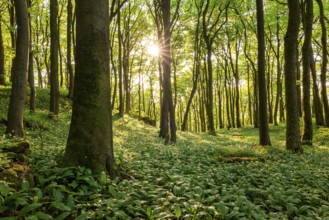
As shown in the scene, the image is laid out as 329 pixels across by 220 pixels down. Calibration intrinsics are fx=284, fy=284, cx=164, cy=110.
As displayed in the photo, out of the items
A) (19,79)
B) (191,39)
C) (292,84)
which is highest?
(191,39)

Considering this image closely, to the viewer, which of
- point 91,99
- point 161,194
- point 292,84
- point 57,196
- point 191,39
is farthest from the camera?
point 191,39

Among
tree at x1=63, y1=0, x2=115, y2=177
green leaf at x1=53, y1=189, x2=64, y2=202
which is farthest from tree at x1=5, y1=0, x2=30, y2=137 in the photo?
green leaf at x1=53, y1=189, x2=64, y2=202

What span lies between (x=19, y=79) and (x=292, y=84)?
10.2m

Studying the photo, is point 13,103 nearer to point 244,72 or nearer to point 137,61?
point 137,61

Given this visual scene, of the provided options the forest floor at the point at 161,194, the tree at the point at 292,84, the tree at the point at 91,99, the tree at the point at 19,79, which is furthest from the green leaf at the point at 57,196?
the tree at the point at 292,84

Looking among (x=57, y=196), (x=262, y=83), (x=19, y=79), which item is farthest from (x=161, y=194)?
(x=262, y=83)

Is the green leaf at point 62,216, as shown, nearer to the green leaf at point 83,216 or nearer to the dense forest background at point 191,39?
the green leaf at point 83,216

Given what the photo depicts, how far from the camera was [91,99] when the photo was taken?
5.26 m

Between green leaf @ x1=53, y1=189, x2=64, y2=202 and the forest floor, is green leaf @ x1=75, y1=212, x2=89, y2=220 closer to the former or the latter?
the forest floor

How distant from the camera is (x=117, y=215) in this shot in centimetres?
367

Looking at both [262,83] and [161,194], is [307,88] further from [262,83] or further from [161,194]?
[161,194]

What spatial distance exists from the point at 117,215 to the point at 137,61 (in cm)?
3620

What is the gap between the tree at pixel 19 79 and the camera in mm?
8898

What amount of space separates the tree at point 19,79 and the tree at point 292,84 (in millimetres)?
9951
